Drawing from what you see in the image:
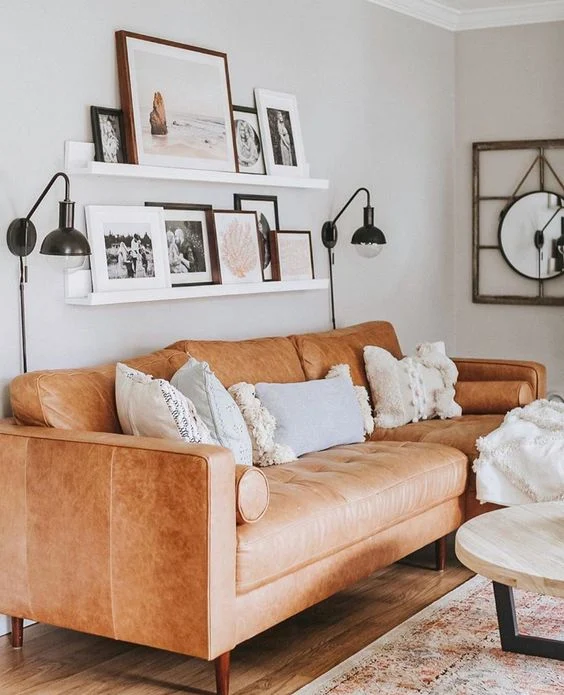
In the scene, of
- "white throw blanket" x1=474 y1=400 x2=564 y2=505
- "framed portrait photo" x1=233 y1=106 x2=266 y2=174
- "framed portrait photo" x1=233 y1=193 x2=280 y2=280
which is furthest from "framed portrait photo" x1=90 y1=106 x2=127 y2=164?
"white throw blanket" x1=474 y1=400 x2=564 y2=505

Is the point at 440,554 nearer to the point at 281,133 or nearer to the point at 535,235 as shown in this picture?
the point at 281,133

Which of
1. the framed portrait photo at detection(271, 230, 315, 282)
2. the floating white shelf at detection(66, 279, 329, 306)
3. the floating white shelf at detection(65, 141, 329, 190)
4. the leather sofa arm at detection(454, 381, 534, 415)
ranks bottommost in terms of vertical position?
the leather sofa arm at detection(454, 381, 534, 415)

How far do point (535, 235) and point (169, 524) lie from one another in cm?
392

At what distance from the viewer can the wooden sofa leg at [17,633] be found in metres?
3.45

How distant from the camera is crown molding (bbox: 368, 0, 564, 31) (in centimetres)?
598

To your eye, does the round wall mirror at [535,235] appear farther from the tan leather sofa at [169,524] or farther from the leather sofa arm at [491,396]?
the tan leather sofa at [169,524]

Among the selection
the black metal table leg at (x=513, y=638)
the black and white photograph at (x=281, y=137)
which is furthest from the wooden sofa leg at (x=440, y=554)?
the black and white photograph at (x=281, y=137)

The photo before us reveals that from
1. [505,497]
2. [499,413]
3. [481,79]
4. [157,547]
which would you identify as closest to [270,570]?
[157,547]

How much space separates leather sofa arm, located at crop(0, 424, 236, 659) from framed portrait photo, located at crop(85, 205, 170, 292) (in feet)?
2.82

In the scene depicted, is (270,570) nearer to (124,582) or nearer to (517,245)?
(124,582)

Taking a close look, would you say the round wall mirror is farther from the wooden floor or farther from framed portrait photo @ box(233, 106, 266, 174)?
the wooden floor

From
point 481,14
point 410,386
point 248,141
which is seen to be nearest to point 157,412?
point 410,386

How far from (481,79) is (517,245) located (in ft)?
3.36

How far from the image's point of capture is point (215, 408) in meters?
3.55
